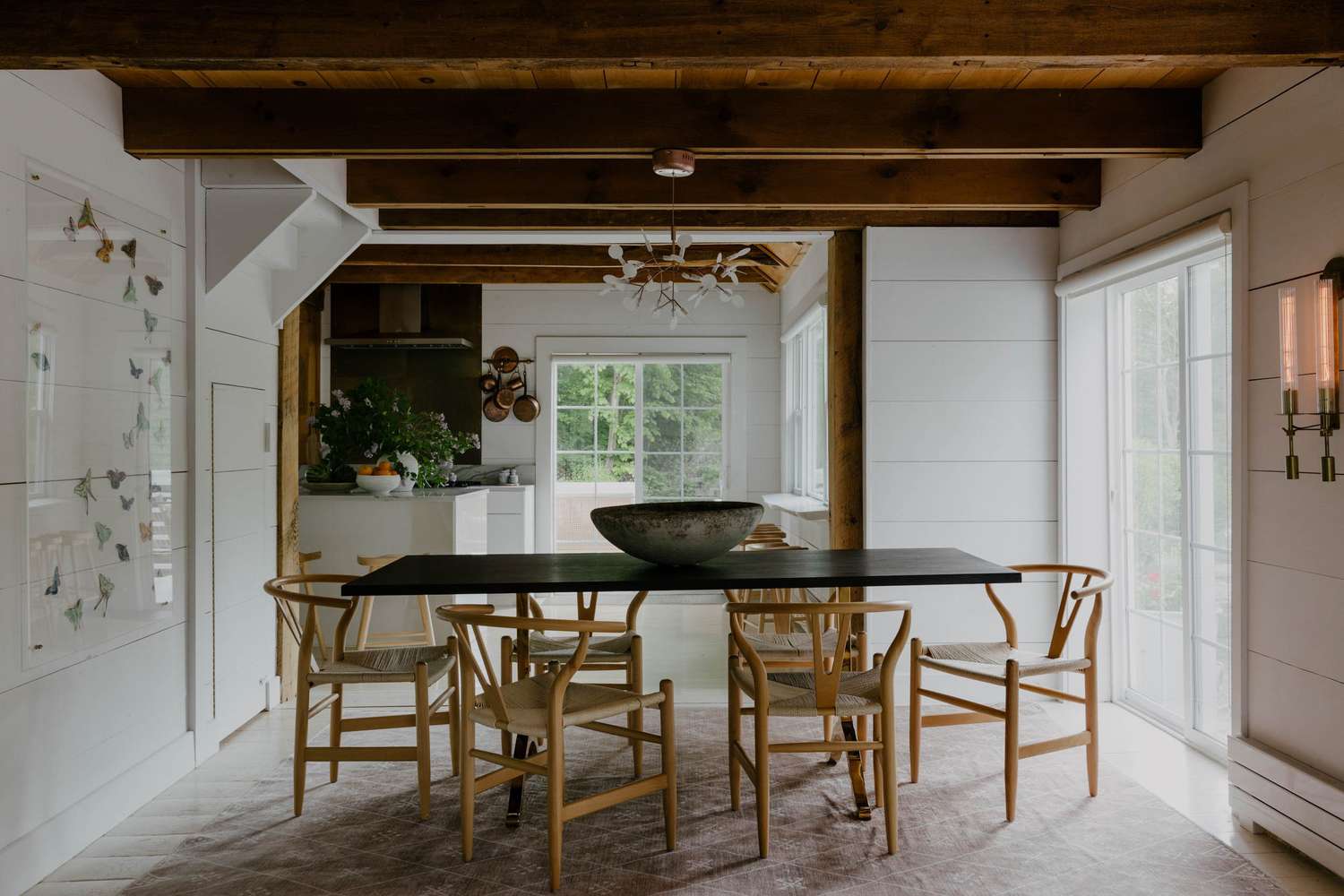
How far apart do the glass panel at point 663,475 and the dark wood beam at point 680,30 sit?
5.66 m

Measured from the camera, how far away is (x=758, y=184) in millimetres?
4145

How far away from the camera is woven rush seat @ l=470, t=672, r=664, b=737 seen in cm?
258

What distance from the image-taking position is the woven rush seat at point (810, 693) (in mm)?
2674

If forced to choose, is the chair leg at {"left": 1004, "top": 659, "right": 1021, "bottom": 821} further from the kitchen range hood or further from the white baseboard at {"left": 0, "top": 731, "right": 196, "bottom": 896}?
the kitchen range hood

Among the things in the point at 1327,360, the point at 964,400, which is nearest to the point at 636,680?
the point at 1327,360

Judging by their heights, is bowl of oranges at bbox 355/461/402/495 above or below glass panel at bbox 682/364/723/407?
below

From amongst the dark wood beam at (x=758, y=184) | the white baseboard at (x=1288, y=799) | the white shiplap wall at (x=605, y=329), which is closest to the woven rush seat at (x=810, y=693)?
the white baseboard at (x=1288, y=799)

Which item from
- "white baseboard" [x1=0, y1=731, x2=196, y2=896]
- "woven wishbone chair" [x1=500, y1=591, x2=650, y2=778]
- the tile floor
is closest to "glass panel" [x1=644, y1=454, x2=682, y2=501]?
the tile floor

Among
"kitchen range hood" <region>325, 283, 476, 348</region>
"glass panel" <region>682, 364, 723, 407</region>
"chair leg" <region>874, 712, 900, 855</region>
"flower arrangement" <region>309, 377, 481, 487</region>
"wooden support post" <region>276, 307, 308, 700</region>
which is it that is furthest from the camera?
"glass panel" <region>682, 364, 723, 407</region>

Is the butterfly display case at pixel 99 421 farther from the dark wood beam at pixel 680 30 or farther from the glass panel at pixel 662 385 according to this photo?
the glass panel at pixel 662 385

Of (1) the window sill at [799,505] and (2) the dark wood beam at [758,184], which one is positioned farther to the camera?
(1) the window sill at [799,505]

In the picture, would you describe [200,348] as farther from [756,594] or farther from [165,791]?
[756,594]

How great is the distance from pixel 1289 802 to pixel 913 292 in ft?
8.60

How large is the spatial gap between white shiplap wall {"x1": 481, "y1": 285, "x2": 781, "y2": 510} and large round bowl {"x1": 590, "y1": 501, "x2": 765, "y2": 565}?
4718mm
